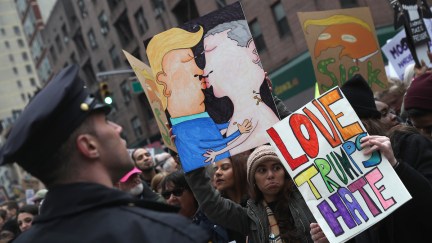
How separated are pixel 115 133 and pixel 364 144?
1.29 metres

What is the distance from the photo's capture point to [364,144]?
2715 mm

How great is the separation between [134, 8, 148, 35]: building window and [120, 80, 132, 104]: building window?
17.2 feet

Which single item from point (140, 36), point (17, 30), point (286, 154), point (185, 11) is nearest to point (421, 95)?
point (286, 154)

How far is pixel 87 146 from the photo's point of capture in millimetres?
1882

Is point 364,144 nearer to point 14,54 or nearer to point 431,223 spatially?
point 431,223

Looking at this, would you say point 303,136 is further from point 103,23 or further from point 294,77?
point 103,23

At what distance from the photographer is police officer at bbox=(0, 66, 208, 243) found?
68.5 inches

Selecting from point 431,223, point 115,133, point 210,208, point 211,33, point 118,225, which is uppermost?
point 211,33

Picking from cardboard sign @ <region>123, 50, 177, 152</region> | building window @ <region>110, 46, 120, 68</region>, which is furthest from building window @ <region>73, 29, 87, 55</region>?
cardboard sign @ <region>123, 50, 177, 152</region>

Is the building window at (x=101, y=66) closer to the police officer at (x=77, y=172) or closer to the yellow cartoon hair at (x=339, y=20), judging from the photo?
the yellow cartoon hair at (x=339, y=20)

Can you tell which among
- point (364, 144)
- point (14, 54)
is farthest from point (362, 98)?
point (14, 54)

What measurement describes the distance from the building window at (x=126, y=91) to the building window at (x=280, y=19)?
16.7 metres

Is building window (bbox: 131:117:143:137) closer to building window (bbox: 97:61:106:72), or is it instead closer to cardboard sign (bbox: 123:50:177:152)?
building window (bbox: 97:61:106:72)

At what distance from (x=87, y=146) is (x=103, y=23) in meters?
36.0
